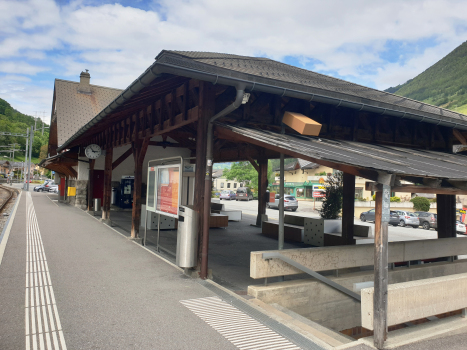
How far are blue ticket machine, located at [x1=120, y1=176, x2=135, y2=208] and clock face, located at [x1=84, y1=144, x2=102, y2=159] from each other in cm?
457

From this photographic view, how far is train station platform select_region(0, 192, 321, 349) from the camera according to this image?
3.77m

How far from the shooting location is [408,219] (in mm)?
25188

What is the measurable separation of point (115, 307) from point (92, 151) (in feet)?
35.9

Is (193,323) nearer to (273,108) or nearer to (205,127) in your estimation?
(205,127)

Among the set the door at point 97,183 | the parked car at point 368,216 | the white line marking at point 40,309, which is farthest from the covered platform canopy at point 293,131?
the parked car at point 368,216

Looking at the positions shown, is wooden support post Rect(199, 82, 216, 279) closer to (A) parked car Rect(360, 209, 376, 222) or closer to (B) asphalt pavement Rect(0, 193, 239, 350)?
(B) asphalt pavement Rect(0, 193, 239, 350)

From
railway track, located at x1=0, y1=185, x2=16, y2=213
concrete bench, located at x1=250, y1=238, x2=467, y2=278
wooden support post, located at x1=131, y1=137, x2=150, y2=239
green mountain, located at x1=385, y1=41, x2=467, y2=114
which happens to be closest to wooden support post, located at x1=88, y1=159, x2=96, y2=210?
railway track, located at x1=0, y1=185, x2=16, y2=213

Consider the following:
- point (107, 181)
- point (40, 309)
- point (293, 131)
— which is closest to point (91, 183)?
point (107, 181)

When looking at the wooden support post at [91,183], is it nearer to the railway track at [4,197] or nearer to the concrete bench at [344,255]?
the railway track at [4,197]

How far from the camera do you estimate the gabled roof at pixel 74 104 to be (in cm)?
2461

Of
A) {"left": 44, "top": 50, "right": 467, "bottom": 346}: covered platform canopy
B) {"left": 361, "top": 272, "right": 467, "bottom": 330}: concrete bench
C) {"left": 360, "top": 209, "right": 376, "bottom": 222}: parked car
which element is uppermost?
{"left": 44, "top": 50, "right": 467, "bottom": 346}: covered platform canopy

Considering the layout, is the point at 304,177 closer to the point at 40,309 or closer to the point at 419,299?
the point at 419,299

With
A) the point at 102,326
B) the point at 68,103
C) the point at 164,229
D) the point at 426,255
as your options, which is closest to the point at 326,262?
the point at 426,255

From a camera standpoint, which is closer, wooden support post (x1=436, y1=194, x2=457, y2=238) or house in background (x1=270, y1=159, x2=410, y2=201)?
wooden support post (x1=436, y1=194, x2=457, y2=238)
